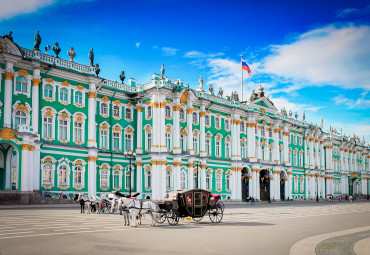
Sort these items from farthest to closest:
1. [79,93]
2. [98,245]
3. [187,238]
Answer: [79,93], [187,238], [98,245]

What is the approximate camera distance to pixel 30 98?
40.4 meters

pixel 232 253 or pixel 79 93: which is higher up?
pixel 79 93

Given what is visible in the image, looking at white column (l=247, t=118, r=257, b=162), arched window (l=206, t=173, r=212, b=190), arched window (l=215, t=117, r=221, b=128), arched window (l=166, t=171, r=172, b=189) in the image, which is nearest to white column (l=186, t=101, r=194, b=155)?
arched window (l=166, t=171, r=172, b=189)

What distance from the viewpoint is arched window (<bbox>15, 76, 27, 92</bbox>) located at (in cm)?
3975

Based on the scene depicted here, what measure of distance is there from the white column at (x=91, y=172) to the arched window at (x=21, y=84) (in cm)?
1022

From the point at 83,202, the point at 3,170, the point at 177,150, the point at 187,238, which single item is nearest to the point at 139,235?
the point at 187,238

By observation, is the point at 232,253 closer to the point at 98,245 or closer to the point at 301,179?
the point at 98,245

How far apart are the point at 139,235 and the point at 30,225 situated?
618 cm

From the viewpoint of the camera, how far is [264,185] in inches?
2719

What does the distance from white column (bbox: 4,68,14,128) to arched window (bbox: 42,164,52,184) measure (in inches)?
247

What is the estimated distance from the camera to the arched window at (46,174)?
41094mm

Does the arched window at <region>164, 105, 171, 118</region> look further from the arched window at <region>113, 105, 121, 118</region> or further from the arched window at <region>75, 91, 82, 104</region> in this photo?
the arched window at <region>75, 91, 82, 104</region>

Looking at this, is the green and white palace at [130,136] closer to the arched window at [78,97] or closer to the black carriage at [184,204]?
the arched window at [78,97]

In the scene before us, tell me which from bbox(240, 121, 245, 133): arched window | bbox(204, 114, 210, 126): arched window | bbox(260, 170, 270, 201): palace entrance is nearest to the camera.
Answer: bbox(204, 114, 210, 126): arched window
